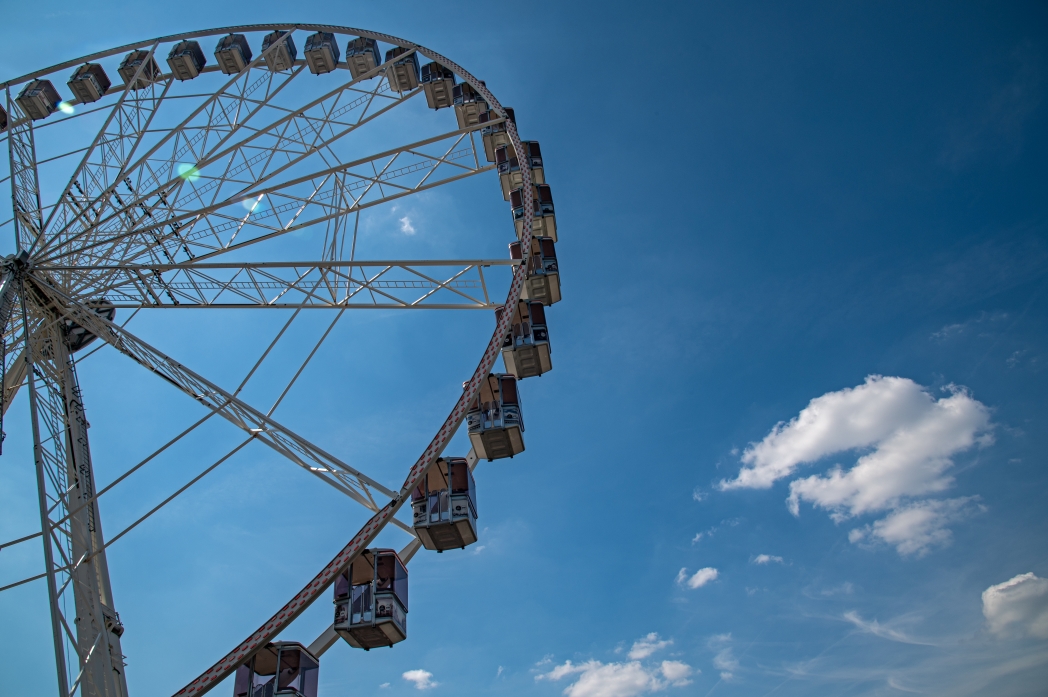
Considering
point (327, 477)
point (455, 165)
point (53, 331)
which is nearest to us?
point (327, 477)

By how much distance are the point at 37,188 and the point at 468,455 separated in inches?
460

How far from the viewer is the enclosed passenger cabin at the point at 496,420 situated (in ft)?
45.7

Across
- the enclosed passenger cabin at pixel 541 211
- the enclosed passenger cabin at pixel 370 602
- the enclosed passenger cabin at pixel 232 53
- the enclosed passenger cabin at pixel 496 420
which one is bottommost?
the enclosed passenger cabin at pixel 370 602

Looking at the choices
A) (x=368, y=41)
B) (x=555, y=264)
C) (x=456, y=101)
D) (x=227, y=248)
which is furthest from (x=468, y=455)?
(x=368, y=41)

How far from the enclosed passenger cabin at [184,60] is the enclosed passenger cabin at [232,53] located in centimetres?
72

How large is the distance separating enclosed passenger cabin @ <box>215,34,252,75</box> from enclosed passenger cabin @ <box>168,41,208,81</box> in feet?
2.38

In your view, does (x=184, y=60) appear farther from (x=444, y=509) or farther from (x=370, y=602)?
(x=370, y=602)

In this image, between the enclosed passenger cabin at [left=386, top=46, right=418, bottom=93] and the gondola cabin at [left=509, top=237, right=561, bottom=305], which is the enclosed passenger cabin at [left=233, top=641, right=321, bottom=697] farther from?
the enclosed passenger cabin at [left=386, top=46, right=418, bottom=93]

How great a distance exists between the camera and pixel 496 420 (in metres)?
14.0

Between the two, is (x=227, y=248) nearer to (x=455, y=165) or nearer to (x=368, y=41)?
(x=455, y=165)

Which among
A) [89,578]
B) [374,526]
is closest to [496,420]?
[374,526]

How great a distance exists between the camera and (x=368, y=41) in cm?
2169

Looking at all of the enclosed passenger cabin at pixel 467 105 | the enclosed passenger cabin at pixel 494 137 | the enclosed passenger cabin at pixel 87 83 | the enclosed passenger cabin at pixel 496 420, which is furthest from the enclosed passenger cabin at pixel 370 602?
the enclosed passenger cabin at pixel 87 83

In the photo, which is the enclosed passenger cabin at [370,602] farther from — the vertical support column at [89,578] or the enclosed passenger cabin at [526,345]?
the enclosed passenger cabin at [526,345]
